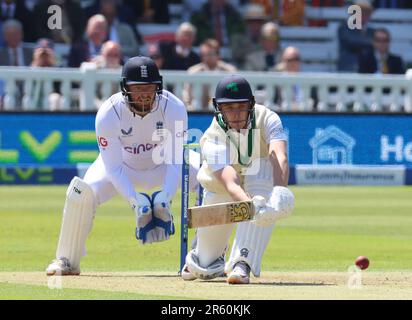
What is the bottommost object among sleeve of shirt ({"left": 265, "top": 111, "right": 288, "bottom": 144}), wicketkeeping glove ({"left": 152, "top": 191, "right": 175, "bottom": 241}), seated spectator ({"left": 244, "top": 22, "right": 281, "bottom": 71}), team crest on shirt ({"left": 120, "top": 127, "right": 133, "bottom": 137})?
seated spectator ({"left": 244, "top": 22, "right": 281, "bottom": 71})

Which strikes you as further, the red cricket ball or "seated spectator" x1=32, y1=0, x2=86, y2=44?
"seated spectator" x1=32, y1=0, x2=86, y2=44

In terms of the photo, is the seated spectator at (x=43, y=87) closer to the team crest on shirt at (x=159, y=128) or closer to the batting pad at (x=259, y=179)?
the team crest on shirt at (x=159, y=128)

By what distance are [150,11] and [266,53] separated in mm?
2461

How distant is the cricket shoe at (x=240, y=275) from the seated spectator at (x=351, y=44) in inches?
556

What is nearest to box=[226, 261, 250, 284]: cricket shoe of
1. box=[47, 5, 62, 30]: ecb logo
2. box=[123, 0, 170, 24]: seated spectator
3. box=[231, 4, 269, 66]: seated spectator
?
box=[47, 5, 62, 30]: ecb logo

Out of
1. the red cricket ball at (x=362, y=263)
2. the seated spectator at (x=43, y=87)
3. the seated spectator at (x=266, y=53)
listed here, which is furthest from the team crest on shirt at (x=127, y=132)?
the seated spectator at (x=266, y=53)

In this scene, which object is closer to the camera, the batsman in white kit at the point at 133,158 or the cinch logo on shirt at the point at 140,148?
the batsman in white kit at the point at 133,158

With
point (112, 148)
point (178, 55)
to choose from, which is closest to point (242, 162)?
point (112, 148)

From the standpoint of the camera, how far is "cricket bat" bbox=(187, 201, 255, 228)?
8016 millimetres

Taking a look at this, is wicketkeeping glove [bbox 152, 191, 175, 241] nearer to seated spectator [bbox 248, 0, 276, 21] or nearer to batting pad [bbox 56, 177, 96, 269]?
batting pad [bbox 56, 177, 96, 269]

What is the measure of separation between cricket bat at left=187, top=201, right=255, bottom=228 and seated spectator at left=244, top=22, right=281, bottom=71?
12.8m

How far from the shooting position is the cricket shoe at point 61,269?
29.2ft
